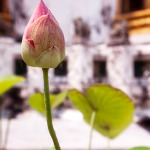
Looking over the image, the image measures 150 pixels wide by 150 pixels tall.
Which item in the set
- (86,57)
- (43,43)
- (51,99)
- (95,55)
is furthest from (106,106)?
(95,55)

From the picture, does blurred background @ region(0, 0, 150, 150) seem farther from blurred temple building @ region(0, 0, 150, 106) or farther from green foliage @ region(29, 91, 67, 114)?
green foliage @ region(29, 91, 67, 114)

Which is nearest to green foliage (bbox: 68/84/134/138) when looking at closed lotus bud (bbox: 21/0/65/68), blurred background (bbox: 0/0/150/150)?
closed lotus bud (bbox: 21/0/65/68)

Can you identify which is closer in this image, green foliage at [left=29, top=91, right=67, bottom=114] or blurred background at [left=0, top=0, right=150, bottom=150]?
green foliage at [left=29, top=91, right=67, bottom=114]

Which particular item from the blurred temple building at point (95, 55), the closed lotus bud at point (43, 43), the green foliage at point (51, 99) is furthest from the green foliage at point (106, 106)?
the blurred temple building at point (95, 55)

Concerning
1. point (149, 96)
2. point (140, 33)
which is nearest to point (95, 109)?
point (149, 96)

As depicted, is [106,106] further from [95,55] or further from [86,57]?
[95,55]
